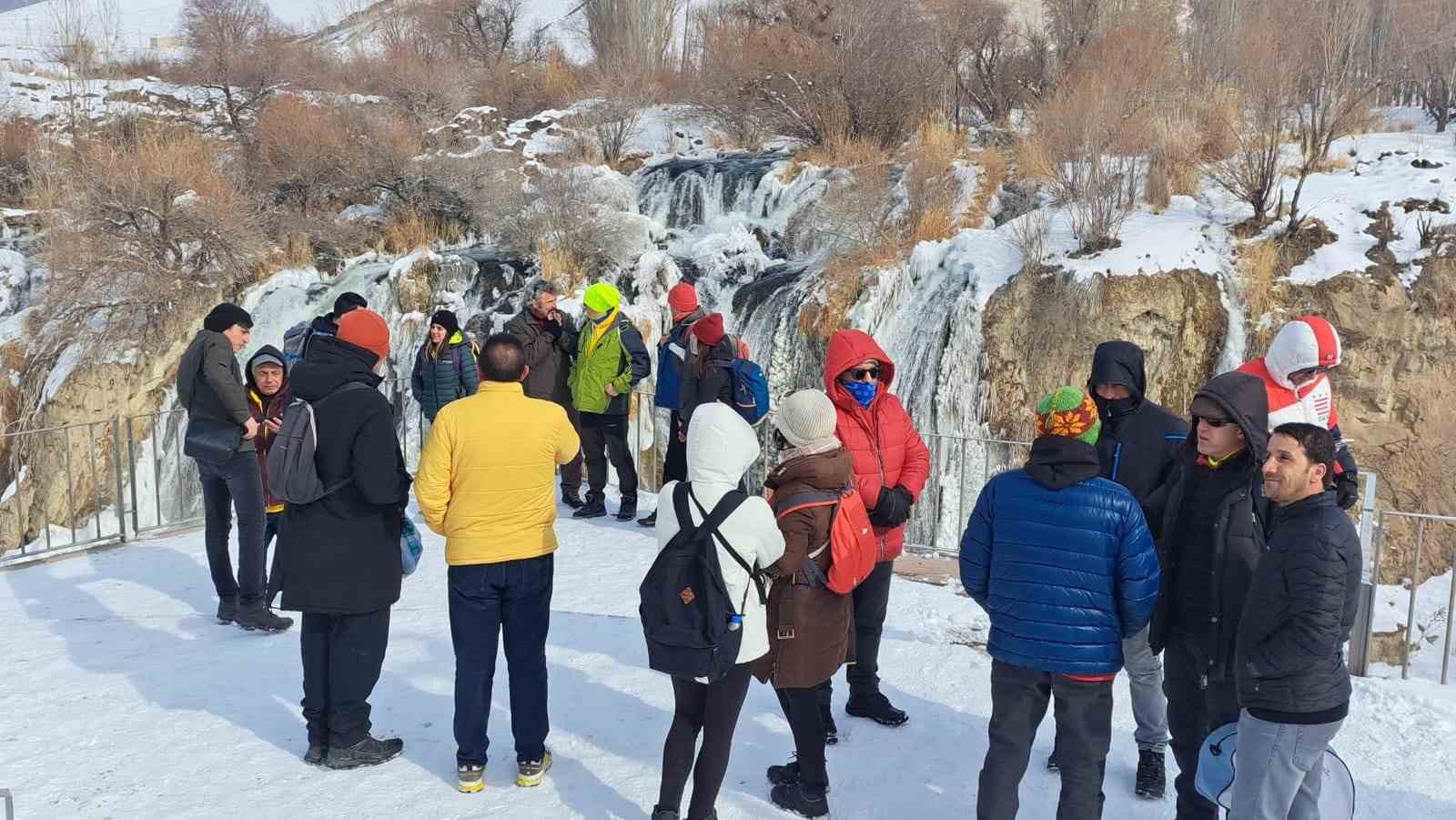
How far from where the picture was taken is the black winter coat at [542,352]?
7.82 m

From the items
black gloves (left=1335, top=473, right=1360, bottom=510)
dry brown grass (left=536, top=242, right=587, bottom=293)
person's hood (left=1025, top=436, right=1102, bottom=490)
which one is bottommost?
black gloves (left=1335, top=473, right=1360, bottom=510)

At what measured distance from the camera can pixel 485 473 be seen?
3943mm

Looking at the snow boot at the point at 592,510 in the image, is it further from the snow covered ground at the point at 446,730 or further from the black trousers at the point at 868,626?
the black trousers at the point at 868,626

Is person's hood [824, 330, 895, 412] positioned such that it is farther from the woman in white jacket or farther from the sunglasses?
the sunglasses

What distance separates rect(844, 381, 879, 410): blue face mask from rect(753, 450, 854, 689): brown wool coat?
804 mm

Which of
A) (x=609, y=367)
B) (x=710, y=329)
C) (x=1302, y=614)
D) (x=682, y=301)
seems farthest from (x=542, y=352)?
(x=1302, y=614)

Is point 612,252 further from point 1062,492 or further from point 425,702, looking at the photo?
point 1062,492

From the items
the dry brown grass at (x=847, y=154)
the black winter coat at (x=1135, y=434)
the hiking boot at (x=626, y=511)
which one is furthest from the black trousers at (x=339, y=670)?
the dry brown grass at (x=847, y=154)

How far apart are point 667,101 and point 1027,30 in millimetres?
8789

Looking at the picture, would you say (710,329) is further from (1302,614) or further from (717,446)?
(1302,614)

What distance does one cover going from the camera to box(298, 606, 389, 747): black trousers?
421cm

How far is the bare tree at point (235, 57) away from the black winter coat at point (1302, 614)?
954 inches

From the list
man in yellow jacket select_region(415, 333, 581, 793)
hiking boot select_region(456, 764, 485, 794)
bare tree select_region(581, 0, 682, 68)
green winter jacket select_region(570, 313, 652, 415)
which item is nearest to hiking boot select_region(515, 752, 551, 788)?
man in yellow jacket select_region(415, 333, 581, 793)

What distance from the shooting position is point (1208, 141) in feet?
50.0
